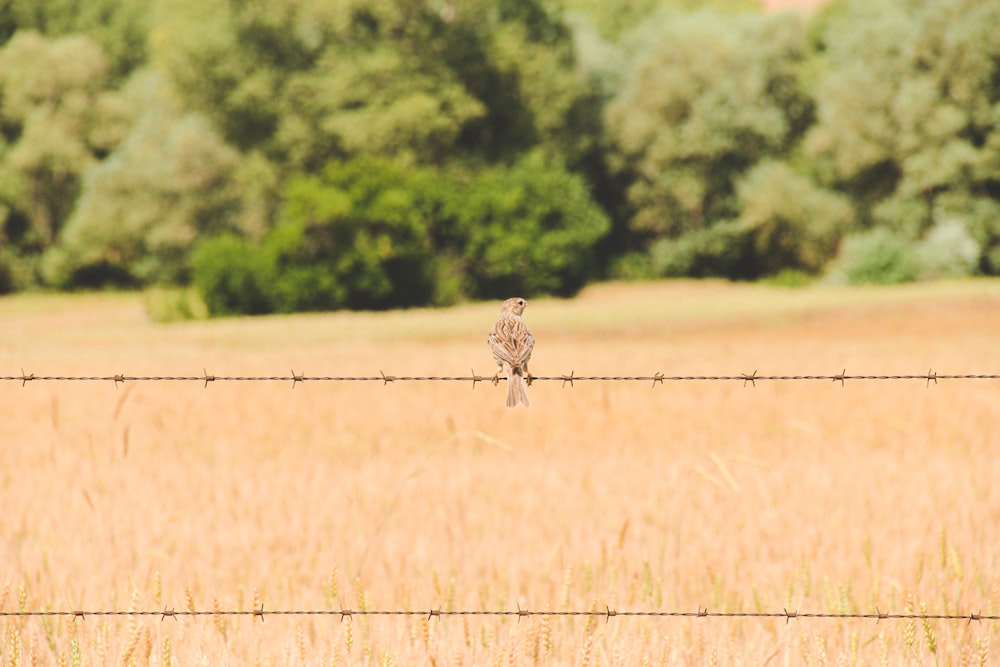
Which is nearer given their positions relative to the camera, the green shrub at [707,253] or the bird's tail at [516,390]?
the bird's tail at [516,390]

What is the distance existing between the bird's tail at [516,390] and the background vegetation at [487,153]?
32.3 metres

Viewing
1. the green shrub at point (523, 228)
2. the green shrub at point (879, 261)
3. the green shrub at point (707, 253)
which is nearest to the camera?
the green shrub at point (879, 261)

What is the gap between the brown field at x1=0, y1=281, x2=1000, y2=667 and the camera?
4.80 m

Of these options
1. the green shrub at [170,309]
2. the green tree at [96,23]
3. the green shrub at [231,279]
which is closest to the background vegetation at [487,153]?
the green shrub at [231,279]

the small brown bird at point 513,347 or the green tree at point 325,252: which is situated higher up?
the green tree at point 325,252

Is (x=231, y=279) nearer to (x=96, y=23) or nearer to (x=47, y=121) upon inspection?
(x=47, y=121)

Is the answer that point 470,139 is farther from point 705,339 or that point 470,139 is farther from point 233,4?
point 705,339

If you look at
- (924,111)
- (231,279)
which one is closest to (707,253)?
(924,111)

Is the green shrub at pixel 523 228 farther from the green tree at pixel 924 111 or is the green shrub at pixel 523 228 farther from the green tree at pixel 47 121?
the green tree at pixel 47 121

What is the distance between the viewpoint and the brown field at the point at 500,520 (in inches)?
189

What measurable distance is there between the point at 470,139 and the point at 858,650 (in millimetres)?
44679

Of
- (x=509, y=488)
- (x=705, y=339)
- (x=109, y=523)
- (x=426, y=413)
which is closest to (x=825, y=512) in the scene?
(x=509, y=488)

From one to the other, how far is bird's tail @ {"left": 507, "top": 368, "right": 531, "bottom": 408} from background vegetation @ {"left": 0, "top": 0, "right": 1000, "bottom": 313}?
32297 mm

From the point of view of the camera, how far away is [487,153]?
152 ft
